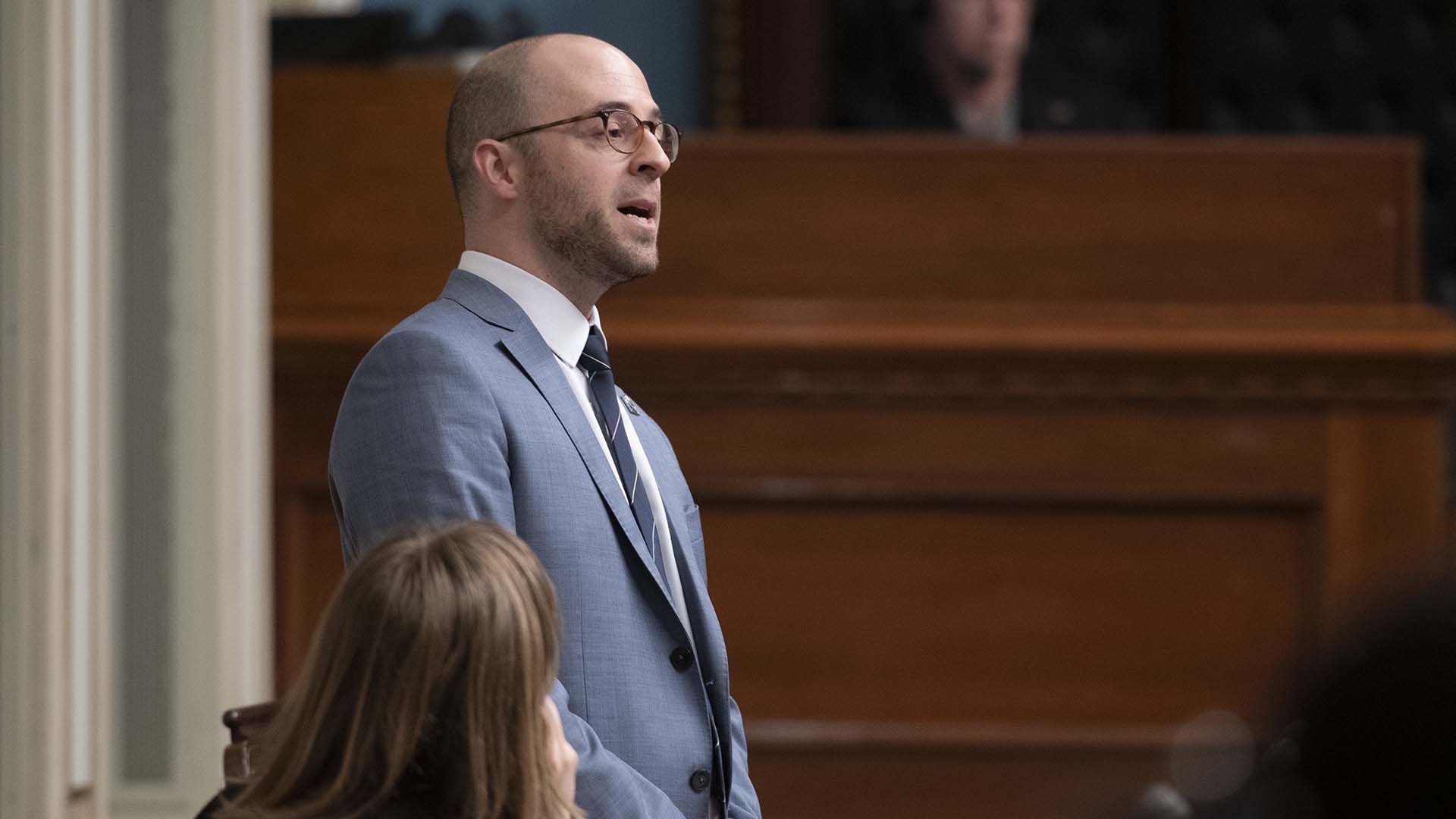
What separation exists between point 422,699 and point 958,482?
177cm

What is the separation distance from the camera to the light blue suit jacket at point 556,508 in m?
1.29

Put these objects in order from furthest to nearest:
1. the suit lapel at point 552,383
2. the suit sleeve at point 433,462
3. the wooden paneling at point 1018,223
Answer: the wooden paneling at point 1018,223 < the suit lapel at point 552,383 < the suit sleeve at point 433,462

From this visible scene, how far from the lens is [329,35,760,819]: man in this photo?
1.30 m

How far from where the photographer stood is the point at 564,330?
56.2 inches

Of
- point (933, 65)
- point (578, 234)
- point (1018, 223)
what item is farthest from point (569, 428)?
point (933, 65)

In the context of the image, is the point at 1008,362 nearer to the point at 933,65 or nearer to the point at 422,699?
the point at 933,65

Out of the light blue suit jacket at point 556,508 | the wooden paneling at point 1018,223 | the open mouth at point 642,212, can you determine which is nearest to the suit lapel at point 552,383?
the light blue suit jacket at point 556,508

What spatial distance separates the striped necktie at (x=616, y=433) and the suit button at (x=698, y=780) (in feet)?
0.55

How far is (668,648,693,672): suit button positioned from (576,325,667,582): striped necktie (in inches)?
2.6

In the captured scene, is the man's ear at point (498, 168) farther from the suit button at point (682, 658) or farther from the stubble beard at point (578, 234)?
the suit button at point (682, 658)

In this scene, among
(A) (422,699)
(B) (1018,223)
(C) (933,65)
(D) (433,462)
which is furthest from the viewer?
(C) (933,65)

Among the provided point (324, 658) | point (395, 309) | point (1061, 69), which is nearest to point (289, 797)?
point (324, 658)

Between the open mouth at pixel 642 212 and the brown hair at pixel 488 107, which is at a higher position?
the brown hair at pixel 488 107

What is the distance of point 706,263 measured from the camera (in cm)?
294
